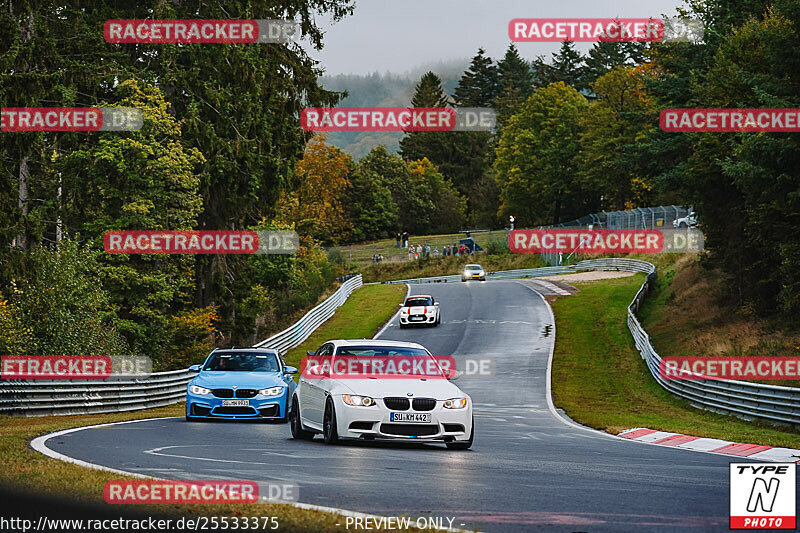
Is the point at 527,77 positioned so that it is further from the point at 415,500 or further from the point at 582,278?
the point at 415,500

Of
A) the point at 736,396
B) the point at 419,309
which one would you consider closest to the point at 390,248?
the point at 419,309

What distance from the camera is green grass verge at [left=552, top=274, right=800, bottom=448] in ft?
73.0

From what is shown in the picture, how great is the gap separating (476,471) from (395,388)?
3261mm

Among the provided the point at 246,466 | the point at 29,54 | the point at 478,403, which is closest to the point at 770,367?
the point at 478,403

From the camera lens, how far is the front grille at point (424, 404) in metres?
14.5

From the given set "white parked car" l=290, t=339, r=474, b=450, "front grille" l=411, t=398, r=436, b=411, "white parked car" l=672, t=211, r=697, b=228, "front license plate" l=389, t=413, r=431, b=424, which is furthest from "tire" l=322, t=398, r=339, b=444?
"white parked car" l=672, t=211, r=697, b=228

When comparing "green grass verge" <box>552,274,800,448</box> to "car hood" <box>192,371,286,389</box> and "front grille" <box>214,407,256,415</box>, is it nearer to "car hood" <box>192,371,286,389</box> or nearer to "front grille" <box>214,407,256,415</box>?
"car hood" <box>192,371,286,389</box>

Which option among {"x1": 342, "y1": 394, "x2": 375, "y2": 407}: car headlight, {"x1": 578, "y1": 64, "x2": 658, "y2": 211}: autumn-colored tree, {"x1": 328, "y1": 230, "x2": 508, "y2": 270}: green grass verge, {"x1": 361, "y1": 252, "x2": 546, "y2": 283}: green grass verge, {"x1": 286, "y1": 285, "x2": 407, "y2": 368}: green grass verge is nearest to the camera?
{"x1": 342, "y1": 394, "x2": 375, "y2": 407}: car headlight

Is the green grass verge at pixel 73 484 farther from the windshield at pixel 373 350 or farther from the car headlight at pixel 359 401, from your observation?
the windshield at pixel 373 350

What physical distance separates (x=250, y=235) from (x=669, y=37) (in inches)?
1146

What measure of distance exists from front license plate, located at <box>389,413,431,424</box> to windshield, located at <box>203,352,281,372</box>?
6.74 m

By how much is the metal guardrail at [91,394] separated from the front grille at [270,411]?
6.22m

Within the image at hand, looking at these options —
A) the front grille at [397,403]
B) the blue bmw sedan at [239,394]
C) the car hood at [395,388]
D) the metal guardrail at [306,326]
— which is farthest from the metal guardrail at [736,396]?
the metal guardrail at [306,326]

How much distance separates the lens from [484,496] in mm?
9453
